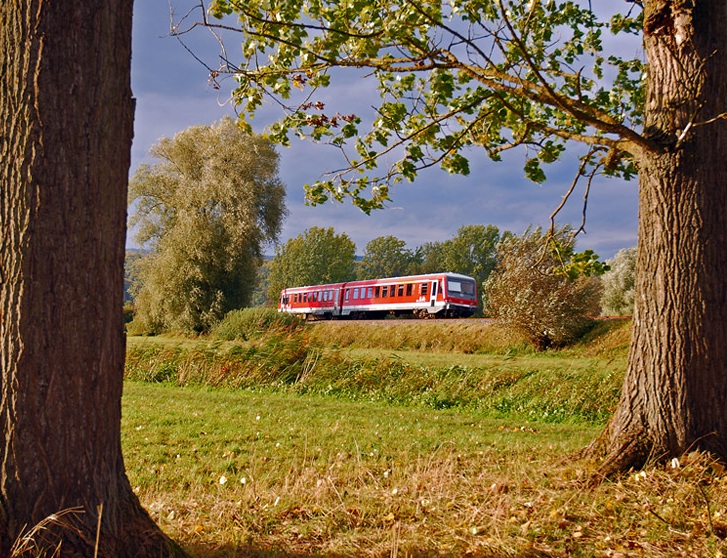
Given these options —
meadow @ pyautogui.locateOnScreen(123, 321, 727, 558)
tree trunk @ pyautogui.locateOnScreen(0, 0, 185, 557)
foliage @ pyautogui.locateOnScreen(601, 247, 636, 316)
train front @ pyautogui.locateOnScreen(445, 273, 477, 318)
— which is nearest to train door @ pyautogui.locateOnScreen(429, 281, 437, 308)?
train front @ pyautogui.locateOnScreen(445, 273, 477, 318)

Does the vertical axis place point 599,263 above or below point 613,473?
above

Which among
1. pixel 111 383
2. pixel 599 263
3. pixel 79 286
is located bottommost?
pixel 111 383

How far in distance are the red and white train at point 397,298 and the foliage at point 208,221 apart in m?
4.25

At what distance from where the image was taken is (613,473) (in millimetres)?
4750

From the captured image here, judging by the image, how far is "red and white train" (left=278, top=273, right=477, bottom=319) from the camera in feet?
92.2

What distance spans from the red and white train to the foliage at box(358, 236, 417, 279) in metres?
26.4

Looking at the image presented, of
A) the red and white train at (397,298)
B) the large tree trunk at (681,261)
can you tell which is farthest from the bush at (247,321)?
the large tree trunk at (681,261)

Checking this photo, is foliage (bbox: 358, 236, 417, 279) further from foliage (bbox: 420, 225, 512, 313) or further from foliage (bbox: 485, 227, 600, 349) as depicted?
foliage (bbox: 485, 227, 600, 349)

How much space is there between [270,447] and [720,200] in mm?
5057

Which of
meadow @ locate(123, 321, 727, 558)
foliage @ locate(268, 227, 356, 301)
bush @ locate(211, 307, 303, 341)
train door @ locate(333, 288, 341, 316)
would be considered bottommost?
meadow @ locate(123, 321, 727, 558)

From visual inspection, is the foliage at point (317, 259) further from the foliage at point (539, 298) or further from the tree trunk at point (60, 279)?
the tree trunk at point (60, 279)

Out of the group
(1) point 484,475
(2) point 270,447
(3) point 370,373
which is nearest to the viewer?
(1) point 484,475

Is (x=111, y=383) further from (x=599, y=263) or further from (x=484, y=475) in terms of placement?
(x=599, y=263)

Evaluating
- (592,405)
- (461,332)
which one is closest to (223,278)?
(461,332)
